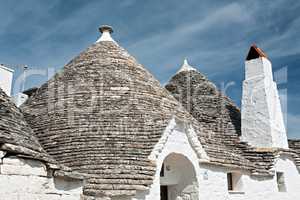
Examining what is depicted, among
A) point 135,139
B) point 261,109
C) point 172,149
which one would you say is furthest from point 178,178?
point 261,109

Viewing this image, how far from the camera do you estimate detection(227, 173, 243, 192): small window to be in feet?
34.2

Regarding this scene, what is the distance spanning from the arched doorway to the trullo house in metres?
0.03

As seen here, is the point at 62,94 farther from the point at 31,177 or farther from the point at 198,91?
the point at 198,91

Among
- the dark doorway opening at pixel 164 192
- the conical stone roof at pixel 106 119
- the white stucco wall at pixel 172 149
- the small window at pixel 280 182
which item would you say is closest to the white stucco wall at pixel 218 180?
the white stucco wall at pixel 172 149

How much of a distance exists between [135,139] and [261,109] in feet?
19.3

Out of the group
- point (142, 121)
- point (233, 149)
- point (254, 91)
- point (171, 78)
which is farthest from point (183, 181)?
point (171, 78)

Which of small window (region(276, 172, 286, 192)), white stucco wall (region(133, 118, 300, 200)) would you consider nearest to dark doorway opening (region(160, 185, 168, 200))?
white stucco wall (region(133, 118, 300, 200))

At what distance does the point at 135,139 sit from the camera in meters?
8.42

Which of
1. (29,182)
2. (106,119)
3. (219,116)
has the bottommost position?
(29,182)

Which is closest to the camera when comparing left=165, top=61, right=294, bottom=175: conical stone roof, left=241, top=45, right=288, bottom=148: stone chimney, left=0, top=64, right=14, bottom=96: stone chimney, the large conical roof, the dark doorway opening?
the large conical roof

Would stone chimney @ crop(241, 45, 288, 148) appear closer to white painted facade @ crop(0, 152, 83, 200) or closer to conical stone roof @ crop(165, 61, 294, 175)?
conical stone roof @ crop(165, 61, 294, 175)

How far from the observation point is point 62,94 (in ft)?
32.9

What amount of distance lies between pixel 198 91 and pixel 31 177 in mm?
9795

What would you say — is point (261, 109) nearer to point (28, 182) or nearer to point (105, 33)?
point (105, 33)
